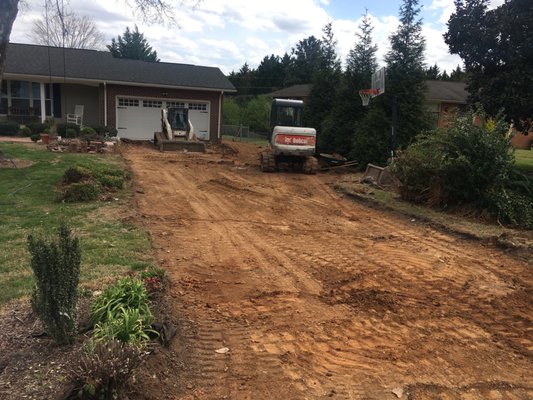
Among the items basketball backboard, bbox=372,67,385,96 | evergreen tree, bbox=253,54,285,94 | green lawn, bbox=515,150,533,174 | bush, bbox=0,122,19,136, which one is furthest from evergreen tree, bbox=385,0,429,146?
evergreen tree, bbox=253,54,285,94

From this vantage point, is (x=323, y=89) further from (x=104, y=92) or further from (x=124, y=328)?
(x=124, y=328)

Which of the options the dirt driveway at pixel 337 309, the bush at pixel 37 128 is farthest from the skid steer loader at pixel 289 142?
the bush at pixel 37 128

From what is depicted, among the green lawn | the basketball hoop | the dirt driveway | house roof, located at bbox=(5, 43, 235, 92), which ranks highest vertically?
house roof, located at bbox=(5, 43, 235, 92)

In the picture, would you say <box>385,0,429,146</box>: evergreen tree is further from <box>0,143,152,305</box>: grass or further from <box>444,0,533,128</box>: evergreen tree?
<box>0,143,152,305</box>: grass

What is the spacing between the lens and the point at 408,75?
18344 millimetres

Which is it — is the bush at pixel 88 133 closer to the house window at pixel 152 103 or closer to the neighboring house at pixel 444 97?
the house window at pixel 152 103

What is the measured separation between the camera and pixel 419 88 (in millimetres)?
18422

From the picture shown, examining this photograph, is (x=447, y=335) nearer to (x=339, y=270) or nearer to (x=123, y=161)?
(x=339, y=270)

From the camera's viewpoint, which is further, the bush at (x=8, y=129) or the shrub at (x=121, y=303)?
the bush at (x=8, y=129)

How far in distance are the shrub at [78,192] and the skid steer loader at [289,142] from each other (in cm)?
766

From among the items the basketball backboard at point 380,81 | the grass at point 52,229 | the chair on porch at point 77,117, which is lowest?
the grass at point 52,229

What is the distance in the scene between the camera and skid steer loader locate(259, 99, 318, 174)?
17.0 metres

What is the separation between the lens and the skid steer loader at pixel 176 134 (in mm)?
22656

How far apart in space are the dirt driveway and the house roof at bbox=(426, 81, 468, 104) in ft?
81.1
